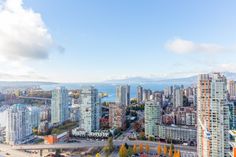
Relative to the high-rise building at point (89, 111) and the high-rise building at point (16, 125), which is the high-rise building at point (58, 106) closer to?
the high-rise building at point (89, 111)

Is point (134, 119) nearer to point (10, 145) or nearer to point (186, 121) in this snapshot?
point (186, 121)

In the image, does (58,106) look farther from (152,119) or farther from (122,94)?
(122,94)

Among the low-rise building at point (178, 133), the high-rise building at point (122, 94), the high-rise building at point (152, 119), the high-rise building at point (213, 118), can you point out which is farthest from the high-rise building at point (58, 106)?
the high-rise building at point (213, 118)

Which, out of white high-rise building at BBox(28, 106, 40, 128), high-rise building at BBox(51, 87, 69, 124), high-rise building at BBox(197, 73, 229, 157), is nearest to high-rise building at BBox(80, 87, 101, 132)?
high-rise building at BBox(51, 87, 69, 124)

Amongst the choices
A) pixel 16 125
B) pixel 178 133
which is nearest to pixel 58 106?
pixel 16 125

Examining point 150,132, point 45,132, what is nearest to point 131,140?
point 150,132

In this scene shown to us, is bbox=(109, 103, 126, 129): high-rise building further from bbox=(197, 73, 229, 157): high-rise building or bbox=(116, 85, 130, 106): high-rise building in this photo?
bbox=(197, 73, 229, 157): high-rise building
